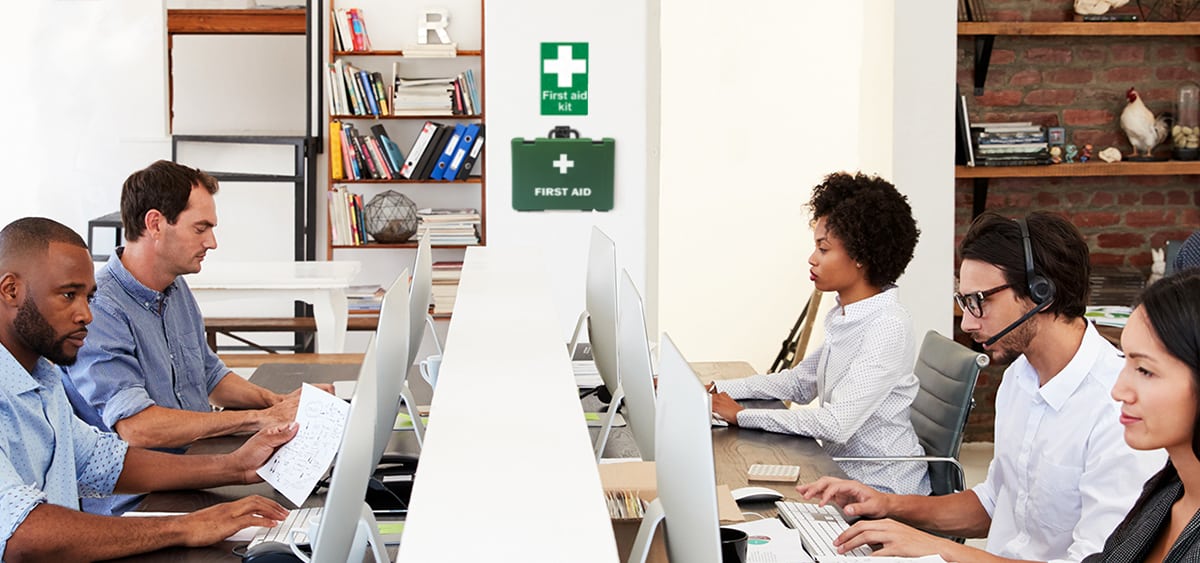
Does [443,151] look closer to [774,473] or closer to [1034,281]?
[774,473]

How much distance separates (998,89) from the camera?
525 centimetres

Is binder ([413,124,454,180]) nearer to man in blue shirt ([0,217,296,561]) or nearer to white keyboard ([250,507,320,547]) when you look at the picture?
man in blue shirt ([0,217,296,561])

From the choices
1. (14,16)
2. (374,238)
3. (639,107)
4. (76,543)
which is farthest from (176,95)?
(76,543)

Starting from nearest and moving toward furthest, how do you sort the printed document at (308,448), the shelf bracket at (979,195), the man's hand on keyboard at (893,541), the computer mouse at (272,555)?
the computer mouse at (272,555)
the man's hand on keyboard at (893,541)
the printed document at (308,448)
the shelf bracket at (979,195)

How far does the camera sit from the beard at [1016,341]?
213 centimetres

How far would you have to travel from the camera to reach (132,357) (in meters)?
2.71

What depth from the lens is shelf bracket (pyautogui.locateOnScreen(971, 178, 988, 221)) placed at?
5.21 m

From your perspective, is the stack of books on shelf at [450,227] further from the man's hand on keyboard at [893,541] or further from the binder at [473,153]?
the man's hand on keyboard at [893,541]

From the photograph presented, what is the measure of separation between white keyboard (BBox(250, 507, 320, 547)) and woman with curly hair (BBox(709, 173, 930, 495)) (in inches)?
42.1

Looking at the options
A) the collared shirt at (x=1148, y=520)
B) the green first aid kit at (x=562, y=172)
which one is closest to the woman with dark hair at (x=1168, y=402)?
the collared shirt at (x=1148, y=520)

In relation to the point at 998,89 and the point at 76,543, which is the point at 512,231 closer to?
the point at 998,89

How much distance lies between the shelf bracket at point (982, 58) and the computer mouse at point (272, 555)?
4096 mm

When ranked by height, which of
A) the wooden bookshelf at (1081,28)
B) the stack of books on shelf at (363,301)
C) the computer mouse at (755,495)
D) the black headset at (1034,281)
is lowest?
the computer mouse at (755,495)

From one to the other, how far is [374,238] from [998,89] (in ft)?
9.25
